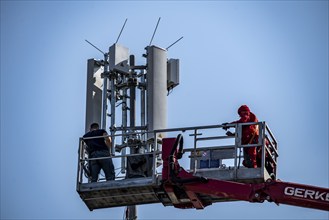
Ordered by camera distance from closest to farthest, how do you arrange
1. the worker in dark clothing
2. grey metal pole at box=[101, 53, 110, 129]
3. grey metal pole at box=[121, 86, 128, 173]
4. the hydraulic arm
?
the hydraulic arm, the worker in dark clothing, grey metal pole at box=[121, 86, 128, 173], grey metal pole at box=[101, 53, 110, 129]

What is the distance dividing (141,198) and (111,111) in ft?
11.8

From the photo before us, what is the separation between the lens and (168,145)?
24734 millimetres

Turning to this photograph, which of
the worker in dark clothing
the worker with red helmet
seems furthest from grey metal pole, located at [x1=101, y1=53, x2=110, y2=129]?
the worker with red helmet

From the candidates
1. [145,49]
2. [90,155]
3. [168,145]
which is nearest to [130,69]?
[145,49]

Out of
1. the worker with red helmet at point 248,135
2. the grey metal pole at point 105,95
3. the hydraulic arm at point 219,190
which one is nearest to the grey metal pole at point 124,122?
the grey metal pole at point 105,95

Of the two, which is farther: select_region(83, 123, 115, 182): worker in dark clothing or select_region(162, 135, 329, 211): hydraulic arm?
select_region(83, 123, 115, 182): worker in dark clothing

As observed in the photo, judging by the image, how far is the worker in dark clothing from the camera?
87.4ft

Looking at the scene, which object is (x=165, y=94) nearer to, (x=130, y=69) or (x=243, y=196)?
(x=130, y=69)

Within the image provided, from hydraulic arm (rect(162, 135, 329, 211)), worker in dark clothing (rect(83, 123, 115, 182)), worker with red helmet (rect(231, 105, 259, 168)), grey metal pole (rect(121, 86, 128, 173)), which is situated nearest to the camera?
hydraulic arm (rect(162, 135, 329, 211))

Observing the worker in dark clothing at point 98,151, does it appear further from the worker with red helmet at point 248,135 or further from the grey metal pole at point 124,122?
the worker with red helmet at point 248,135

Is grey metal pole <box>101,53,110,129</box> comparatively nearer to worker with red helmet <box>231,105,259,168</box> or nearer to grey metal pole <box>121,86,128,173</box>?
grey metal pole <box>121,86,128,173</box>

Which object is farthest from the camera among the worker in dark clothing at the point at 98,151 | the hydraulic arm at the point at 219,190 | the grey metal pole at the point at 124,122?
the grey metal pole at the point at 124,122

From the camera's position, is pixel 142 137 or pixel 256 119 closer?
pixel 256 119

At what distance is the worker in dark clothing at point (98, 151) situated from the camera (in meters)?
26.6
